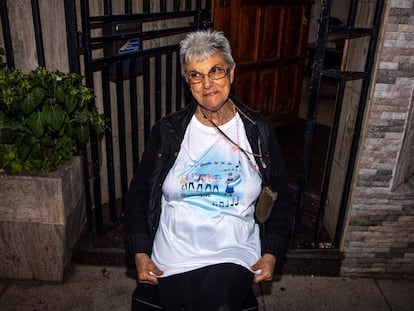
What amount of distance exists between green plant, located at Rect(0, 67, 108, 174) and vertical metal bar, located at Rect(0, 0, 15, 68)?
8.3 inches

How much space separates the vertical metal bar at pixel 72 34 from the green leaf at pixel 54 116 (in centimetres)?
36

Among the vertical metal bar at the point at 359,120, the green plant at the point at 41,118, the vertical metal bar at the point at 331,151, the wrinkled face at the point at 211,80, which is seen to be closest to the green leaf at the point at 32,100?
the green plant at the point at 41,118

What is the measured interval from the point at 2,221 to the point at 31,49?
1.22m

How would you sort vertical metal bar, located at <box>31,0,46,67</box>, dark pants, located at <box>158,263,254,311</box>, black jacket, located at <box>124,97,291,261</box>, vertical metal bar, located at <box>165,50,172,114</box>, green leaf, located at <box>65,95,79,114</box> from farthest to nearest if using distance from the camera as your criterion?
vertical metal bar, located at <box>165,50,172,114</box>, vertical metal bar, located at <box>31,0,46,67</box>, green leaf, located at <box>65,95,79,114</box>, black jacket, located at <box>124,97,291,261</box>, dark pants, located at <box>158,263,254,311</box>

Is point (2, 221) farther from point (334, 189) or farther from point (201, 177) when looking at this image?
point (334, 189)

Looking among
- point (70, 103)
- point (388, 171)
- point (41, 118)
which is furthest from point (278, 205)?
point (41, 118)


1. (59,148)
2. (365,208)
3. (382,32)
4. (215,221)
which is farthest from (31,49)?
(365,208)

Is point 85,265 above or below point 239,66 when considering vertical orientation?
below

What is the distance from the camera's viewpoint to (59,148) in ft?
9.39

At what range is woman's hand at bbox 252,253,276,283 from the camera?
7.09 ft

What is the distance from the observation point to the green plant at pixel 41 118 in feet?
8.17

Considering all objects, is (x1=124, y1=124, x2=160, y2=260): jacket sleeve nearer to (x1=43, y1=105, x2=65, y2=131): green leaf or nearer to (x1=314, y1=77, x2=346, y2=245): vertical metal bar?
(x1=43, y1=105, x2=65, y2=131): green leaf

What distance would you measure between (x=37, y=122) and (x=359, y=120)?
78.2 inches

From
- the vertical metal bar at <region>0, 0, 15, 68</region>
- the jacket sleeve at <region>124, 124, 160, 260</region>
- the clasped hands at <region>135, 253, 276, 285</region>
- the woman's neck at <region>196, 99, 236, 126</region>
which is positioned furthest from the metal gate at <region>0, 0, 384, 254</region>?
the clasped hands at <region>135, 253, 276, 285</region>
